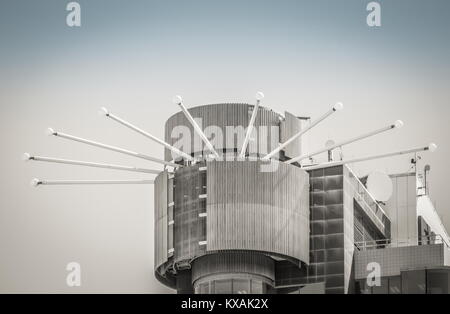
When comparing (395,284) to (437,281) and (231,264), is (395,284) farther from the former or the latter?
(231,264)

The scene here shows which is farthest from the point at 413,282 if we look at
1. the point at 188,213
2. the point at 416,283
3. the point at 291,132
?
the point at 188,213

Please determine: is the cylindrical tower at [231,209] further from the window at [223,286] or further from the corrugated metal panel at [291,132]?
the corrugated metal panel at [291,132]

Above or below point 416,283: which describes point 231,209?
above

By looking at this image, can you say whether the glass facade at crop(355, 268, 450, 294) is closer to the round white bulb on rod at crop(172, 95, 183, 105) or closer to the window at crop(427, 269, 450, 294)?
the window at crop(427, 269, 450, 294)

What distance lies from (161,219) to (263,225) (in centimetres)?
769

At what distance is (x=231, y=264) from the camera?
392ft

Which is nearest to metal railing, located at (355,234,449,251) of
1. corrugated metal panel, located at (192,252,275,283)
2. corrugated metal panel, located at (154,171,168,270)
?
corrugated metal panel, located at (192,252,275,283)

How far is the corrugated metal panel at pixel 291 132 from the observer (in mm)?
123938

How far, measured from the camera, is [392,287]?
12250cm

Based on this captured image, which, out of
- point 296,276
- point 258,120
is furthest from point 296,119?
point 296,276
